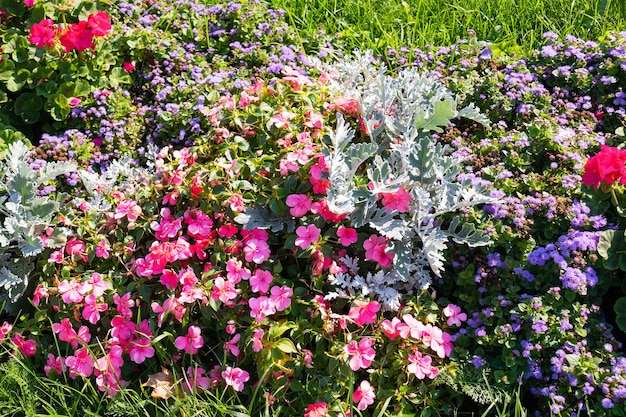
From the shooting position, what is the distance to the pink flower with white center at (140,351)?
91.4 inches

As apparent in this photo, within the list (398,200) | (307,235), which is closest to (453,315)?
(398,200)

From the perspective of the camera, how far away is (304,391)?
2252mm

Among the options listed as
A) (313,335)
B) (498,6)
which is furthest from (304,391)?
(498,6)

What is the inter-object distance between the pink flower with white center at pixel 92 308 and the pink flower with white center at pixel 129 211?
0.31 meters

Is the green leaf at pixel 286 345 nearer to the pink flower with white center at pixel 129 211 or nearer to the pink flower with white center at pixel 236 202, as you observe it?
the pink flower with white center at pixel 236 202

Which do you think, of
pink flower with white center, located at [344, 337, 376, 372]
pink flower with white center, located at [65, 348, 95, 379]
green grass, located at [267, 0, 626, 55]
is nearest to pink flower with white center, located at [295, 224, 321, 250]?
pink flower with white center, located at [344, 337, 376, 372]

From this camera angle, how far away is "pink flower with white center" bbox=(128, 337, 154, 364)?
2.32m

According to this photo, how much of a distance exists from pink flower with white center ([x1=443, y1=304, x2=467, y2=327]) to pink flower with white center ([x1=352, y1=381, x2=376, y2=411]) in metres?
0.37

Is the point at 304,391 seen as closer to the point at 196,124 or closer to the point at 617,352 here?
the point at 617,352

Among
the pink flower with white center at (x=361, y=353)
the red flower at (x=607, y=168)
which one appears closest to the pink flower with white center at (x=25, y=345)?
the pink flower with white center at (x=361, y=353)

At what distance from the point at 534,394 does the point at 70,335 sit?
5.19 ft

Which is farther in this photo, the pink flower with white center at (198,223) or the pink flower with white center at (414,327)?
the pink flower with white center at (198,223)

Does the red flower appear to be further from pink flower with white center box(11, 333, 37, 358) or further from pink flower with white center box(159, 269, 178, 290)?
pink flower with white center box(11, 333, 37, 358)

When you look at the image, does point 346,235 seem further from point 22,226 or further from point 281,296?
point 22,226
